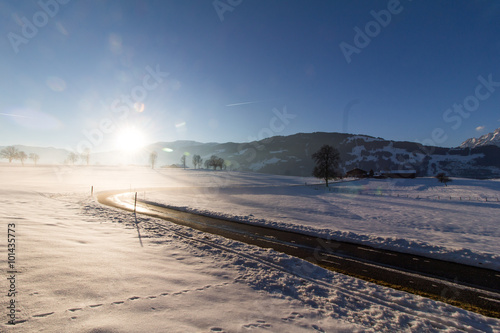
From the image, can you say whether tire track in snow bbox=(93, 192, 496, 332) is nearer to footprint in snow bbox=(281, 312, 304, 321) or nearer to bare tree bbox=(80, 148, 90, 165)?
footprint in snow bbox=(281, 312, 304, 321)

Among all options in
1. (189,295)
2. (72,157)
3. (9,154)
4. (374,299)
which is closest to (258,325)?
(189,295)

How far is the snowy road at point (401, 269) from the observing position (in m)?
6.15

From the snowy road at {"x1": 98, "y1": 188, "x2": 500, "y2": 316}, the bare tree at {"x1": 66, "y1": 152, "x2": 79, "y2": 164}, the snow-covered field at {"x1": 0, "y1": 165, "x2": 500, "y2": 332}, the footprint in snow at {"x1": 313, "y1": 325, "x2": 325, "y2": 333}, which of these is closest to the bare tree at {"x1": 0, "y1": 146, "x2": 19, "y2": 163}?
the bare tree at {"x1": 66, "y1": 152, "x2": 79, "y2": 164}

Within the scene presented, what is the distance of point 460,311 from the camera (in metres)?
5.14

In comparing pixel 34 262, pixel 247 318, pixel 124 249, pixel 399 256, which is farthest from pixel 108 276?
pixel 399 256

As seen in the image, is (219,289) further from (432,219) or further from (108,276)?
(432,219)

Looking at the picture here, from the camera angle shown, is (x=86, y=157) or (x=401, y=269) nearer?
(x=401, y=269)

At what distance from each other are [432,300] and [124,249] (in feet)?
33.3

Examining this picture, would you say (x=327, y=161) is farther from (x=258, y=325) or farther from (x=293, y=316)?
(x=258, y=325)

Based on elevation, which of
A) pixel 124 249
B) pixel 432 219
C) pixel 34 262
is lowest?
pixel 432 219

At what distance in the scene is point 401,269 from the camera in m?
7.94

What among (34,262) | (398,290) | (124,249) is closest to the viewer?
(34,262)

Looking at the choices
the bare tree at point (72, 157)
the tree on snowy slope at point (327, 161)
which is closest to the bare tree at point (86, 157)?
the bare tree at point (72, 157)

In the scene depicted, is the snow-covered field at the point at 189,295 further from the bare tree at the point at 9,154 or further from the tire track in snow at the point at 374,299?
the bare tree at the point at 9,154
